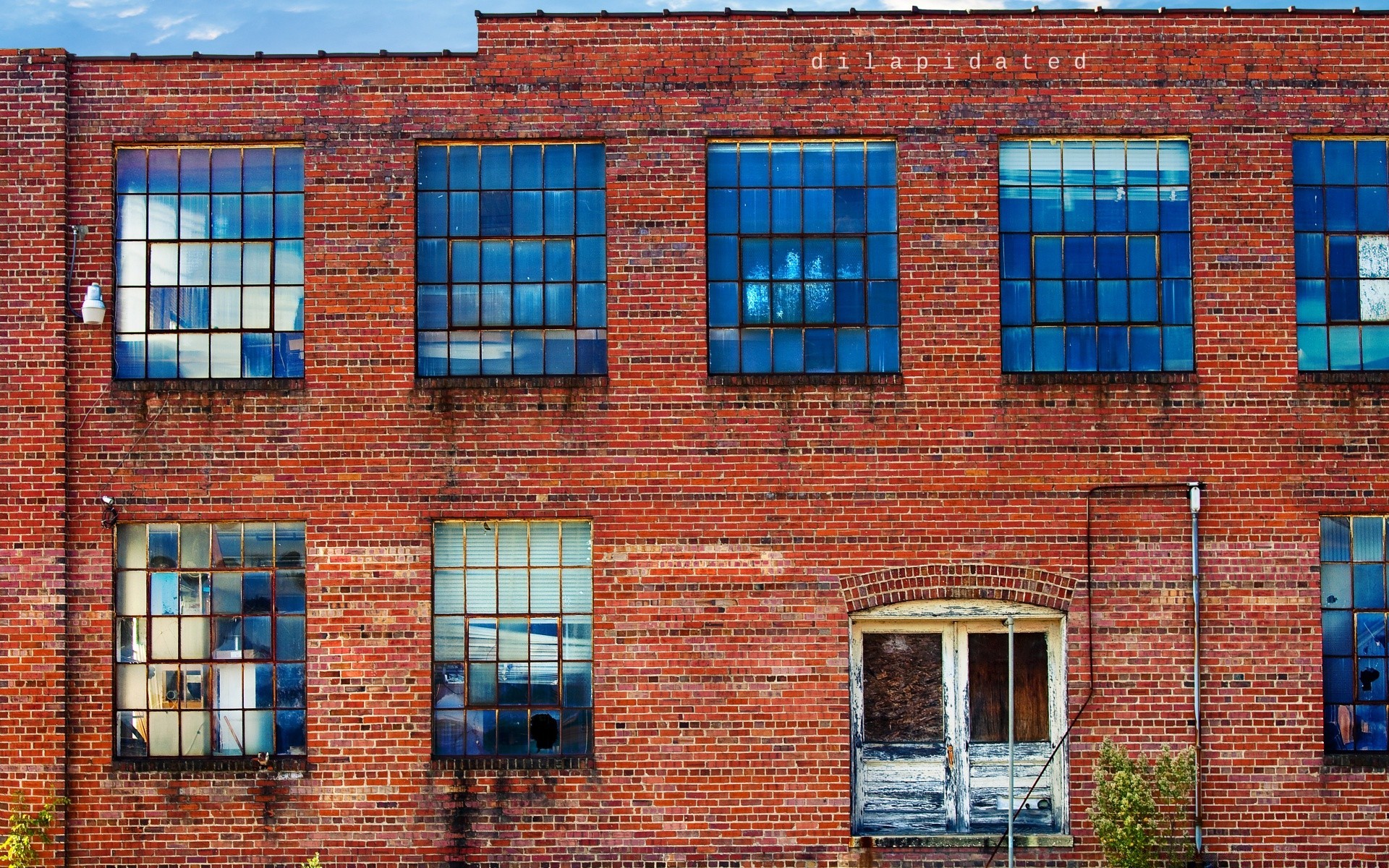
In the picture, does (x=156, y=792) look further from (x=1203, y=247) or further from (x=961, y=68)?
(x=1203, y=247)

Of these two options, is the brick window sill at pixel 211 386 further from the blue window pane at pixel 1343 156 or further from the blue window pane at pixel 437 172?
the blue window pane at pixel 1343 156

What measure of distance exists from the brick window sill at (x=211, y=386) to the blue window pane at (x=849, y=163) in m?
5.71

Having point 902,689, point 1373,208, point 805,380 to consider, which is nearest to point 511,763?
point 902,689

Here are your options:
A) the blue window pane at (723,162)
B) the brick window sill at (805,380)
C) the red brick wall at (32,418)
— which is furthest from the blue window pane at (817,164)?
the red brick wall at (32,418)

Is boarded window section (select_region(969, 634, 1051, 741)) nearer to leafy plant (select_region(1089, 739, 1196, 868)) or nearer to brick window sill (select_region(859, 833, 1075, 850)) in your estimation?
leafy plant (select_region(1089, 739, 1196, 868))

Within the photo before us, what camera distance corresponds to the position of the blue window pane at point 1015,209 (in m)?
11.9

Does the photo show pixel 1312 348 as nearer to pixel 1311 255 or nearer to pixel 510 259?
pixel 1311 255

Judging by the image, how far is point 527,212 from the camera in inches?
469

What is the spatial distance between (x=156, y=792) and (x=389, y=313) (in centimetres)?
512

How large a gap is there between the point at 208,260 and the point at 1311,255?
11.1 metres

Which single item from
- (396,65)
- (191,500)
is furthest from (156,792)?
(396,65)

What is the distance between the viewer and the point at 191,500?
11648 millimetres

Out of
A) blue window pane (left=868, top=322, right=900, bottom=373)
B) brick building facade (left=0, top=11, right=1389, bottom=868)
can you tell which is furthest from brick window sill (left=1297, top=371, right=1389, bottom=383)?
blue window pane (left=868, top=322, right=900, bottom=373)

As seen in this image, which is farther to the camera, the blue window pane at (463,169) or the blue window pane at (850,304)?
the blue window pane at (463,169)
